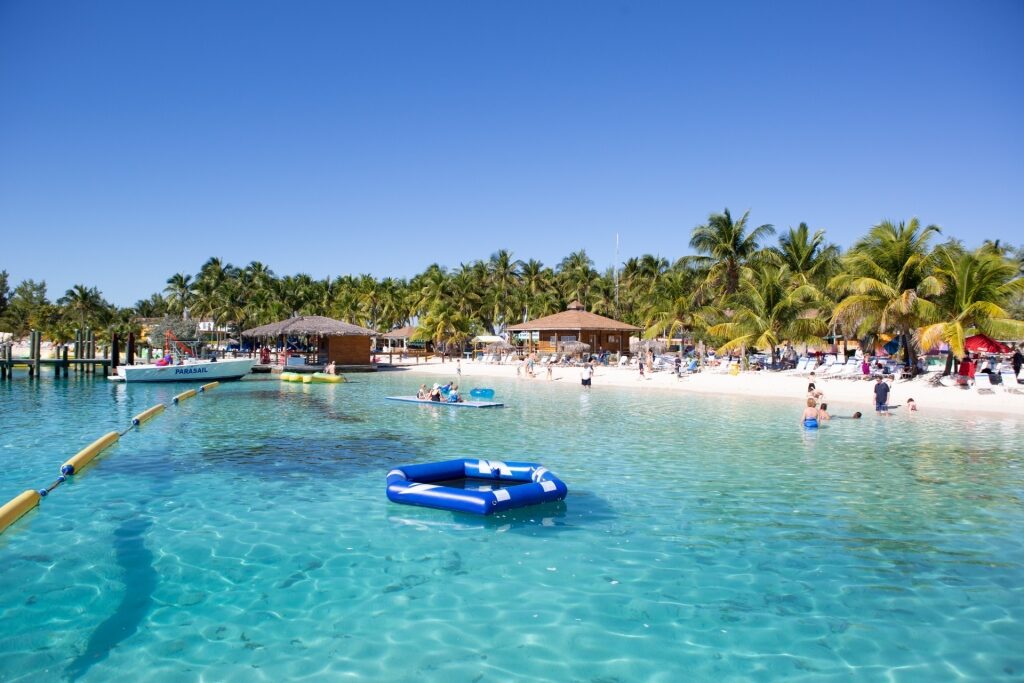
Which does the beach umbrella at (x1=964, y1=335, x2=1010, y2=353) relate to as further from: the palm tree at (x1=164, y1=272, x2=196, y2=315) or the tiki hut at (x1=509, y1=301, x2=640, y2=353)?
the palm tree at (x1=164, y1=272, x2=196, y2=315)

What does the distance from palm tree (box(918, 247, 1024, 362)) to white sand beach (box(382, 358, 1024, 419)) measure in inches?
63.4

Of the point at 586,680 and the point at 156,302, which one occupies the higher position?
the point at 156,302

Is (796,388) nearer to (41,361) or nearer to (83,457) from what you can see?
(83,457)

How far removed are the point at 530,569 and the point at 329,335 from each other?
36.4 metres

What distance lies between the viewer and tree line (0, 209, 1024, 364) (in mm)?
25297

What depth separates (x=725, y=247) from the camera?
3806 cm

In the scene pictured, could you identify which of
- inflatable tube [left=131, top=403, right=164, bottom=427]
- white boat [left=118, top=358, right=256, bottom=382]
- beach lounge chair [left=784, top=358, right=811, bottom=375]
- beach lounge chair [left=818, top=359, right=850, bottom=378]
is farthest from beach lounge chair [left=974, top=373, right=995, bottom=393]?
white boat [left=118, top=358, right=256, bottom=382]

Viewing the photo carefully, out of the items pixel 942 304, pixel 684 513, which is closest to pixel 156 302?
pixel 942 304

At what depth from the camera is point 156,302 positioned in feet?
309

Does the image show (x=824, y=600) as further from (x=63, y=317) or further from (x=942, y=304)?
(x=63, y=317)

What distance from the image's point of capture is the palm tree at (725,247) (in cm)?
3822

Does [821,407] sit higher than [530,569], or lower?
higher

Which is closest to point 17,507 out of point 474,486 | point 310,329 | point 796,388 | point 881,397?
point 474,486

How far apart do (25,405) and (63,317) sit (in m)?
49.8
